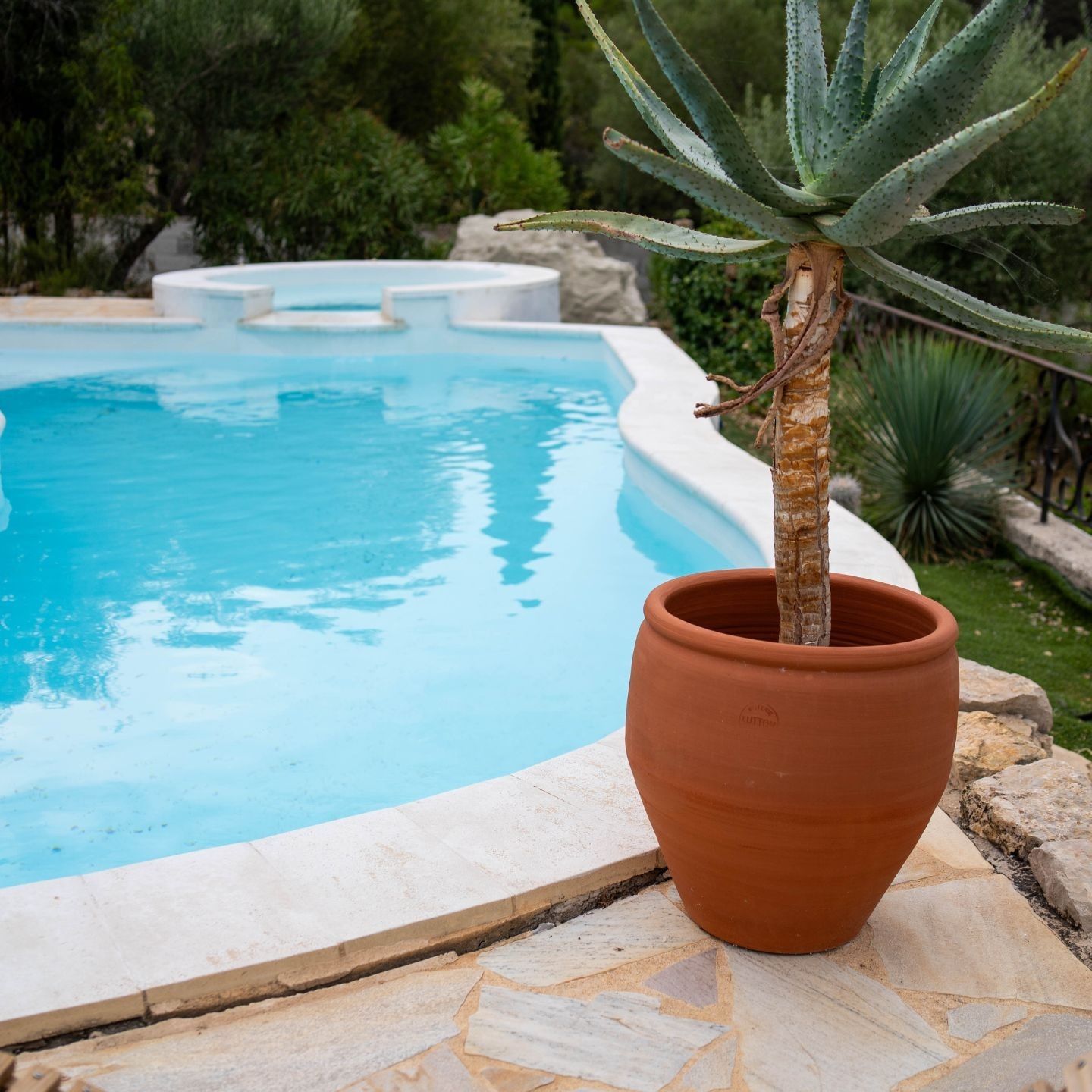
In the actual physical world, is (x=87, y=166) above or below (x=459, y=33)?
below

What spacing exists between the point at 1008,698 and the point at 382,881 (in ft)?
6.31

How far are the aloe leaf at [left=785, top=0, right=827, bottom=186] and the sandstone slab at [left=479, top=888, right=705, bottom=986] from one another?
4.93 feet

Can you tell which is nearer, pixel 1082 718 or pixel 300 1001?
pixel 300 1001

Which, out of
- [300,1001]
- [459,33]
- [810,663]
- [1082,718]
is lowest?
[1082,718]

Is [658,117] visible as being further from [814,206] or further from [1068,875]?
[1068,875]

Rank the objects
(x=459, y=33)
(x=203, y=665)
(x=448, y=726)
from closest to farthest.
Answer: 1. (x=448, y=726)
2. (x=203, y=665)
3. (x=459, y=33)

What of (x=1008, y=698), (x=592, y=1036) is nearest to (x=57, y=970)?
(x=592, y=1036)

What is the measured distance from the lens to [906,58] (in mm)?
2525

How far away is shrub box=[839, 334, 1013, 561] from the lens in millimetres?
6156

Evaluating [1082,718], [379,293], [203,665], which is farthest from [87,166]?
[1082,718]

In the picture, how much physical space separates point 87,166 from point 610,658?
41.4 feet

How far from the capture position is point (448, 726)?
13.9ft

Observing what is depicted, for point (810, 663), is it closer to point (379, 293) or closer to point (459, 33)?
point (379, 293)

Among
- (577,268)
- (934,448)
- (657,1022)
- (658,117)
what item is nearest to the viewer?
(657,1022)
